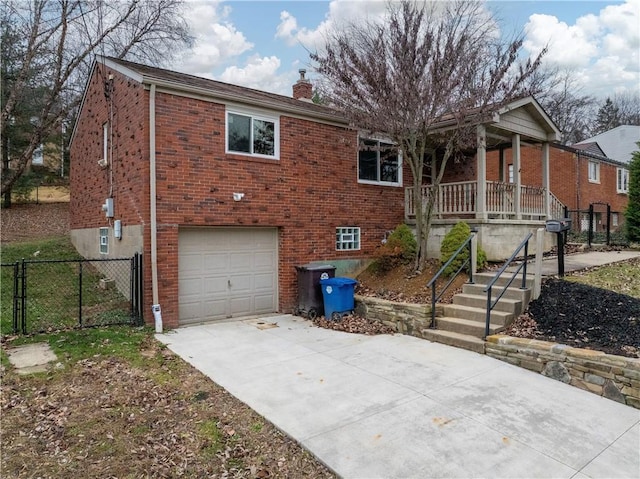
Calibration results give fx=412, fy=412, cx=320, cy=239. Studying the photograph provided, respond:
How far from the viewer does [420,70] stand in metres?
8.61

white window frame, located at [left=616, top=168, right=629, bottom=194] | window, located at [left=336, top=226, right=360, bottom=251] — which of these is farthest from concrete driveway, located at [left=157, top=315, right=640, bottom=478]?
white window frame, located at [left=616, top=168, right=629, bottom=194]

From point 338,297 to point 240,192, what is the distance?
3110 millimetres

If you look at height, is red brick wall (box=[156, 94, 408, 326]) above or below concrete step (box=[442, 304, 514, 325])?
above

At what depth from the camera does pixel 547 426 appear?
410 cm

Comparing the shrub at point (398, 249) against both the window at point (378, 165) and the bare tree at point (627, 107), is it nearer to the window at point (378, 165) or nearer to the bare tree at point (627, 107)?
the window at point (378, 165)

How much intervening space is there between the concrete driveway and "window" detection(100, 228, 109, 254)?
16.5 feet

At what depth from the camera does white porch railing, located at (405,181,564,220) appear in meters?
10.6

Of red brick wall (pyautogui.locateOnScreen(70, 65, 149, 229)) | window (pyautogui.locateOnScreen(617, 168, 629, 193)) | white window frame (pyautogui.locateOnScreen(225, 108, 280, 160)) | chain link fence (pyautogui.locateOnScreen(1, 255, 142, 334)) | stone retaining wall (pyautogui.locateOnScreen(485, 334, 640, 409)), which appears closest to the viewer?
stone retaining wall (pyautogui.locateOnScreen(485, 334, 640, 409))

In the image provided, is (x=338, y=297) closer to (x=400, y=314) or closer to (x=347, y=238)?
(x=400, y=314)

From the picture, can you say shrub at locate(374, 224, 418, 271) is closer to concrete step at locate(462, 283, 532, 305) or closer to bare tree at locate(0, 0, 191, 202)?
concrete step at locate(462, 283, 532, 305)

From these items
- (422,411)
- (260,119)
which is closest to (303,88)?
(260,119)

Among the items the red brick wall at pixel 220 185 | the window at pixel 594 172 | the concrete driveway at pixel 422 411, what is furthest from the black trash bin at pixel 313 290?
the window at pixel 594 172

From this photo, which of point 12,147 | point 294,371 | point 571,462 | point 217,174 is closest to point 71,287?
point 217,174

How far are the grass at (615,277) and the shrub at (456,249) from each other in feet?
5.53
